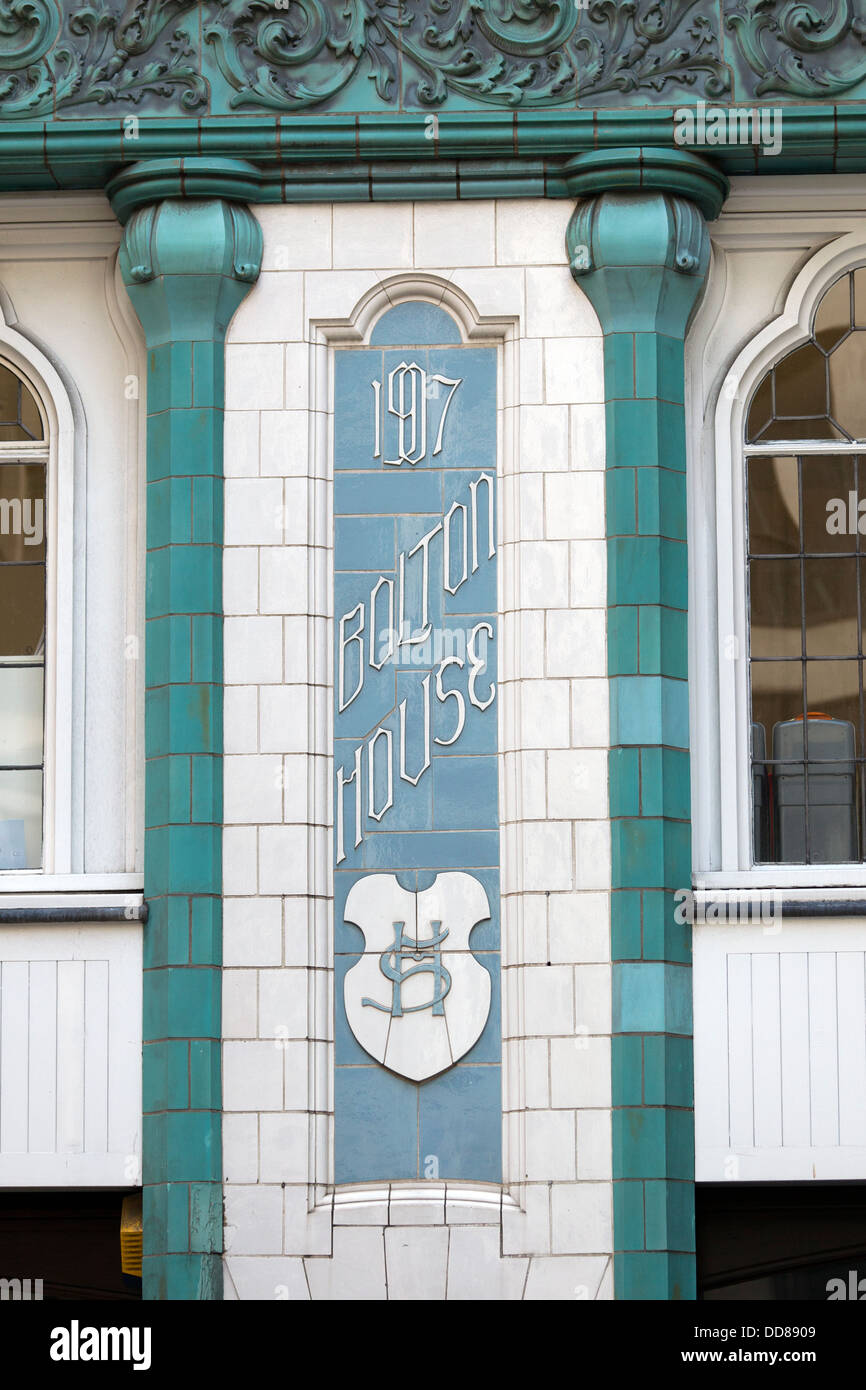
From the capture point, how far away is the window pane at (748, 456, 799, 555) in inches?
463

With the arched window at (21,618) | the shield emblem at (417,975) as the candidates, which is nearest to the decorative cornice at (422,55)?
the arched window at (21,618)

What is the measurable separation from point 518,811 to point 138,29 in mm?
4415

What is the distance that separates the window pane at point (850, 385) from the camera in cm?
1186

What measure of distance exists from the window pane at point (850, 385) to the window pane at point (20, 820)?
4.59 m

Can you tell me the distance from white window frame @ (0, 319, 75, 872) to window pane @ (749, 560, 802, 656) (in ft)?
11.6

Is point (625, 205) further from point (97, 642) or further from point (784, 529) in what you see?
point (97, 642)

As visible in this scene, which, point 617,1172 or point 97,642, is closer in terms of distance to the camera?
point 617,1172

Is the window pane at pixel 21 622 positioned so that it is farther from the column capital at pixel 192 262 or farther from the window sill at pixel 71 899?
the column capital at pixel 192 262

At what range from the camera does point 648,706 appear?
11.2 meters

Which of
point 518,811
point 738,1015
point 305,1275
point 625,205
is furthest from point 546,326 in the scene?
point 305,1275

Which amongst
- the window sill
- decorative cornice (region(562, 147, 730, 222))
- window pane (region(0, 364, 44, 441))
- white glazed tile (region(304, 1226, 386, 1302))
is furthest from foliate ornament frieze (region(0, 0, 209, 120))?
white glazed tile (region(304, 1226, 386, 1302))

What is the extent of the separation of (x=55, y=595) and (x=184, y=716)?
1078mm

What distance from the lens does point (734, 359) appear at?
39.0 feet

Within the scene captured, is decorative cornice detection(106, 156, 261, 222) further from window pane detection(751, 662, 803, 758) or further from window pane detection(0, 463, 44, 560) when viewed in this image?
window pane detection(751, 662, 803, 758)
